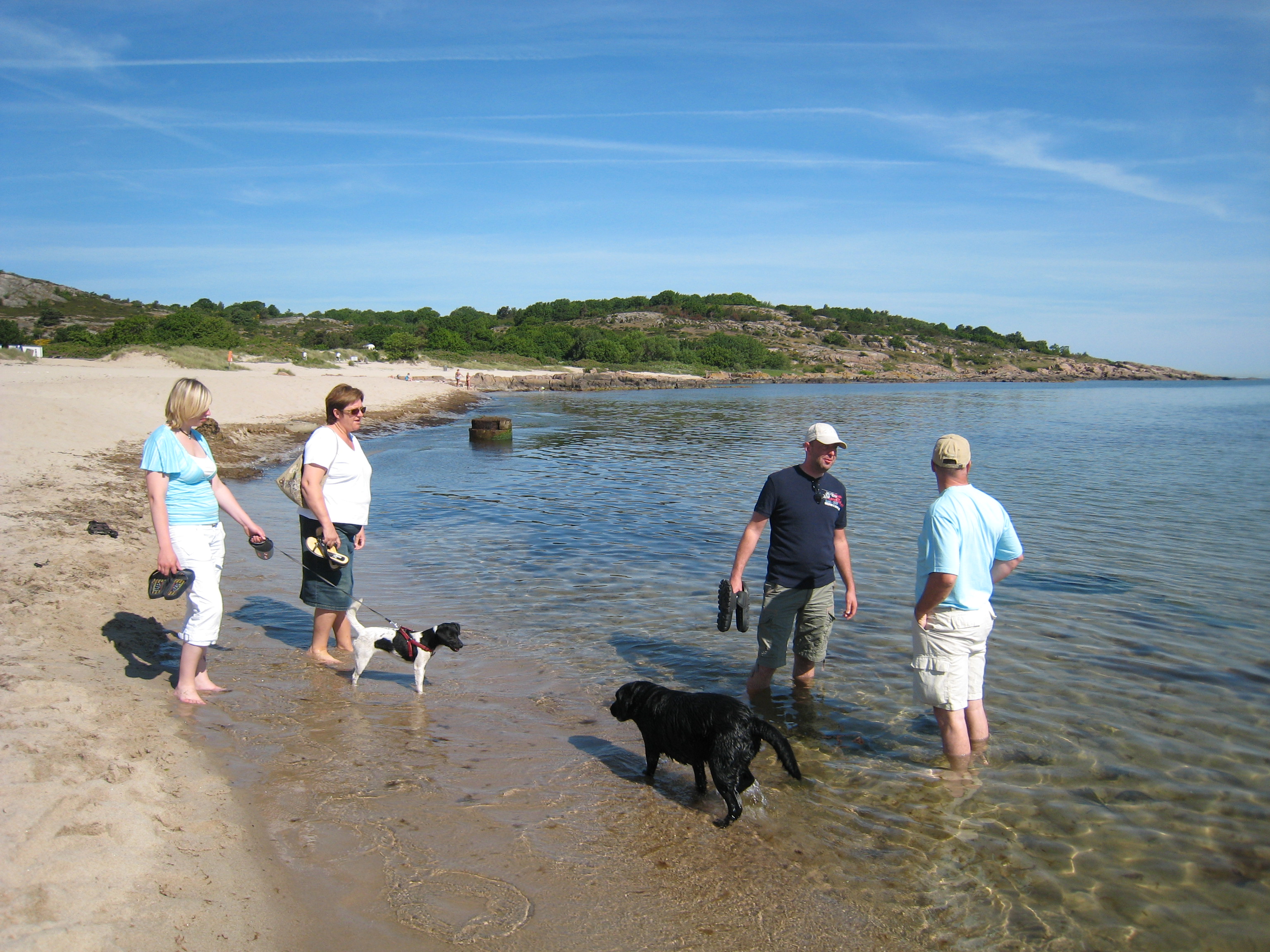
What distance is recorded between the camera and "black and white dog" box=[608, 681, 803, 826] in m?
4.21

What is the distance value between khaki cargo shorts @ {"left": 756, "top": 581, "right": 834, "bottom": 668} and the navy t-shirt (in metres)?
0.10

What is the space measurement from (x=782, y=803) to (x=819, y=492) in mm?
2014

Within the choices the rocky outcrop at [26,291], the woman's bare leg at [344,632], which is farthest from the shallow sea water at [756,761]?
the rocky outcrop at [26,291]

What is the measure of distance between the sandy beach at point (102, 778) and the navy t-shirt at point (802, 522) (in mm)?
3518

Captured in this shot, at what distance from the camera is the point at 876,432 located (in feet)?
109

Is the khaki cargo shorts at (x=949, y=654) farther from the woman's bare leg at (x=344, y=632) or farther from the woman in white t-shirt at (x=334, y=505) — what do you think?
the woman's bare leg at (x=344, y=632)

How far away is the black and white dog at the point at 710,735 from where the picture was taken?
4.21 m

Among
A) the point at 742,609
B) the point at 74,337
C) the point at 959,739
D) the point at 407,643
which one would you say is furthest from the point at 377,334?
the point at 959,739

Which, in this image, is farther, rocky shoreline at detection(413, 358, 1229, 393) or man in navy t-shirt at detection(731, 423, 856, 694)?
rocky shoreline at detection(413, 358, 1229, 393)

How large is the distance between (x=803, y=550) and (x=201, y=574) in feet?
13.0

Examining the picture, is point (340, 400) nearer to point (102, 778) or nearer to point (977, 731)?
point (102, 778)

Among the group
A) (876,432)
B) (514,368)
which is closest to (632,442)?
(876,432)

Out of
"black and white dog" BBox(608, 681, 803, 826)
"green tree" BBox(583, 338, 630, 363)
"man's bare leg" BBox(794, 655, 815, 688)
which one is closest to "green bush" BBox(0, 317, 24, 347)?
"green tree" BBox(583, 338, 630, 363)

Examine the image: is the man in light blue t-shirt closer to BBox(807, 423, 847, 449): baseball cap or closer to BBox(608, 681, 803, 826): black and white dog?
BBox(807, 423, 847, 449): baseball cap
